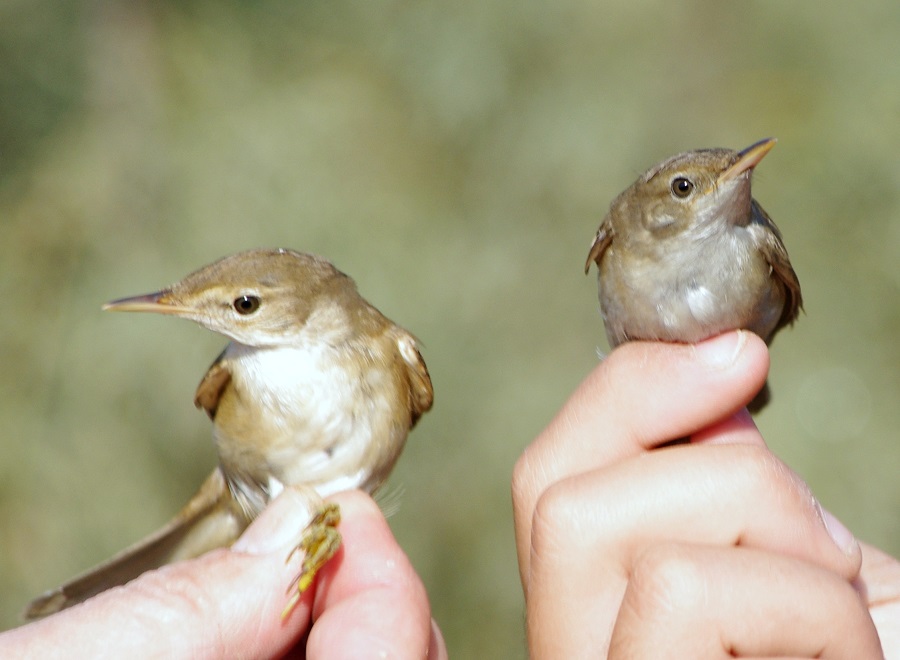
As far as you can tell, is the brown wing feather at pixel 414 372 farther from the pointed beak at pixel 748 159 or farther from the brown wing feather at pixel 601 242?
the pointed beak at pixel 748 159

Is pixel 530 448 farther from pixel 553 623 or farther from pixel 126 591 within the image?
pixel 126 591

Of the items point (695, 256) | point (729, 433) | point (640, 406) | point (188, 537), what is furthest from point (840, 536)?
point (188, 537)

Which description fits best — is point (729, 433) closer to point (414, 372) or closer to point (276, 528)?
point (414, 372)

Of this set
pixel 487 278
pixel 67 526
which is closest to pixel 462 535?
pixel 487 278

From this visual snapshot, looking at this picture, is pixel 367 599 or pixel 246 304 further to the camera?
pixel 246 304

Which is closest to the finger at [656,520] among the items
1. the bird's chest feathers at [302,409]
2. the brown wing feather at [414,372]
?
the bird's chest feathers at [302,409]

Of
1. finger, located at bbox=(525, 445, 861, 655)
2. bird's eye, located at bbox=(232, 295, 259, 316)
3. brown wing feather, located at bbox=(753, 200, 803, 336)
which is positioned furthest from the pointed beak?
bird's eye, located at bbox=(232, 295, 259, 316)

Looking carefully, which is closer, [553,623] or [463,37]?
[553,623]
